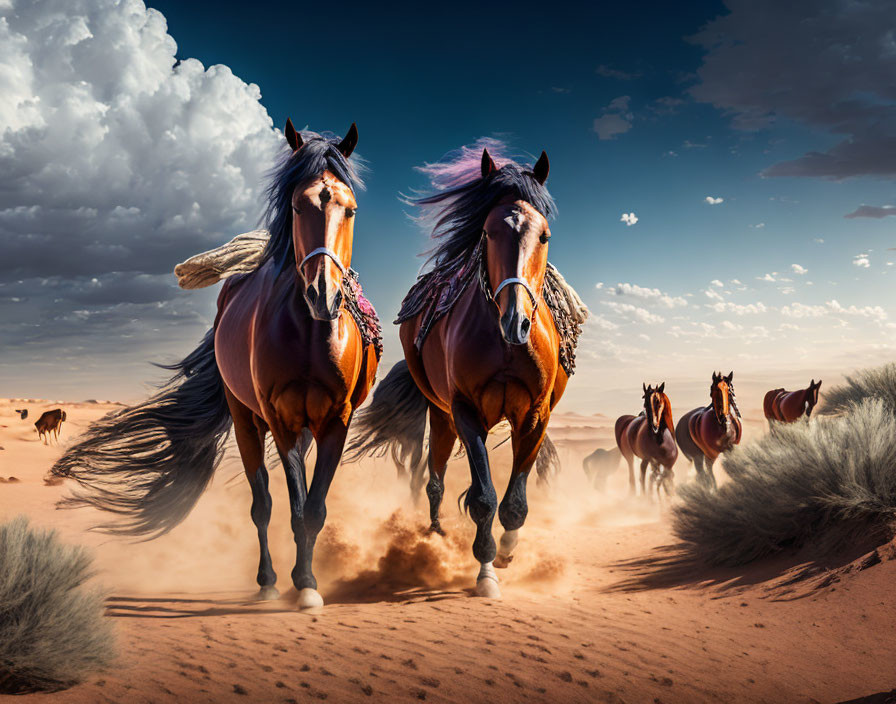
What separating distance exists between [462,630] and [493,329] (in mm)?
2245

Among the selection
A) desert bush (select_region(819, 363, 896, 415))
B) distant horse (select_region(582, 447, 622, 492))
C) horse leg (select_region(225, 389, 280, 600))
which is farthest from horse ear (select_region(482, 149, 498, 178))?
distant horse (select_region(582, 447, 622, 492))

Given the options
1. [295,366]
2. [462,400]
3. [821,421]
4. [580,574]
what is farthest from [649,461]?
[295,366]

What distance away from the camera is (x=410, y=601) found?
535cm

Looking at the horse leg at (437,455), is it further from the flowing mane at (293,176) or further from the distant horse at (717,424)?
the distant horse at (717,424)

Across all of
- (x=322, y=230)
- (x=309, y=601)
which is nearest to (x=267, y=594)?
(x=309, y=601)

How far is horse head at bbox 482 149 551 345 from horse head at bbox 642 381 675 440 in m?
7.98

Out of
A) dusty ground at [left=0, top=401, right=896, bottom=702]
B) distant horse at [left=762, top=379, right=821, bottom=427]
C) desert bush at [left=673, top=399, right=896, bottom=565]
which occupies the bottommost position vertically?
dusty ground at [left=0, top=401, right=896, bottom=702]

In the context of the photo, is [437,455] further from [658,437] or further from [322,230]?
[658,437]

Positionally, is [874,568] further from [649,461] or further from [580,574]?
[649,461]

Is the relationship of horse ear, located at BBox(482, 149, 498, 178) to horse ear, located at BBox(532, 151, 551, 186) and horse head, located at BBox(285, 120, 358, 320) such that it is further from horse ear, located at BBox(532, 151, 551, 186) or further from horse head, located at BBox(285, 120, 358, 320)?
horse head, located at BBox(285, 120, 358, 320)

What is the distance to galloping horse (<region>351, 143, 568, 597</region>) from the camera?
16.3 ft

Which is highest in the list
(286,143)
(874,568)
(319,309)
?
(286,143)

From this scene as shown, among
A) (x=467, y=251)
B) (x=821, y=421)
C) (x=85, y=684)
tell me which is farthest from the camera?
(x=821, y=421)

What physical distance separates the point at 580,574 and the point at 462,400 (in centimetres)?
295
